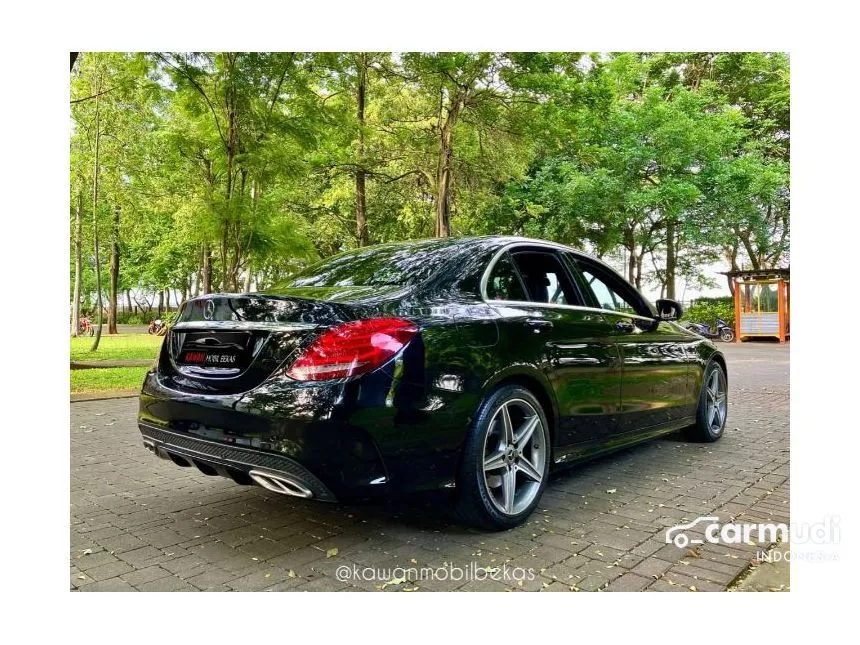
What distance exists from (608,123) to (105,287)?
10516 mm

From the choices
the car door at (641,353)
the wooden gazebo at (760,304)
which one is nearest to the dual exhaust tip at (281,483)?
the car door at (641,353)

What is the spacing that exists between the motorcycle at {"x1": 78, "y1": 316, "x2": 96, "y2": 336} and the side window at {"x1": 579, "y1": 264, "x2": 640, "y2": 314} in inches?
199

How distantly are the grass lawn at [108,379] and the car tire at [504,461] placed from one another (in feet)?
19.7

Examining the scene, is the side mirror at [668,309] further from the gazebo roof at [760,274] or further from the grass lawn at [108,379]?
the gazebo roof at [760,274]

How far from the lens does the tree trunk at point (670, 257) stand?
14219mm

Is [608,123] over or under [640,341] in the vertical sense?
over

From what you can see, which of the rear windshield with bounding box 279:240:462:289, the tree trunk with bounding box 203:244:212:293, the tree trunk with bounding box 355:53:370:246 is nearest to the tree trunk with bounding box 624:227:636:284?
the tree trunk with bounding box 355:53:370:246

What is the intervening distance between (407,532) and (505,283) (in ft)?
4.36

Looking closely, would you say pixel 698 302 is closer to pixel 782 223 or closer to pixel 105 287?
pixel 782 223

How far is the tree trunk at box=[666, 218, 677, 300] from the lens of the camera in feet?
46.6

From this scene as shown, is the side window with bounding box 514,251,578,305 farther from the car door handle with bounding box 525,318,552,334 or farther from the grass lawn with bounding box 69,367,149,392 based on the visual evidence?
the grass lawn with bounding box 69,367,149,392

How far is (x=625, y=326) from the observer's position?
3.81 metres

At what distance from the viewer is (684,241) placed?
14695mm
